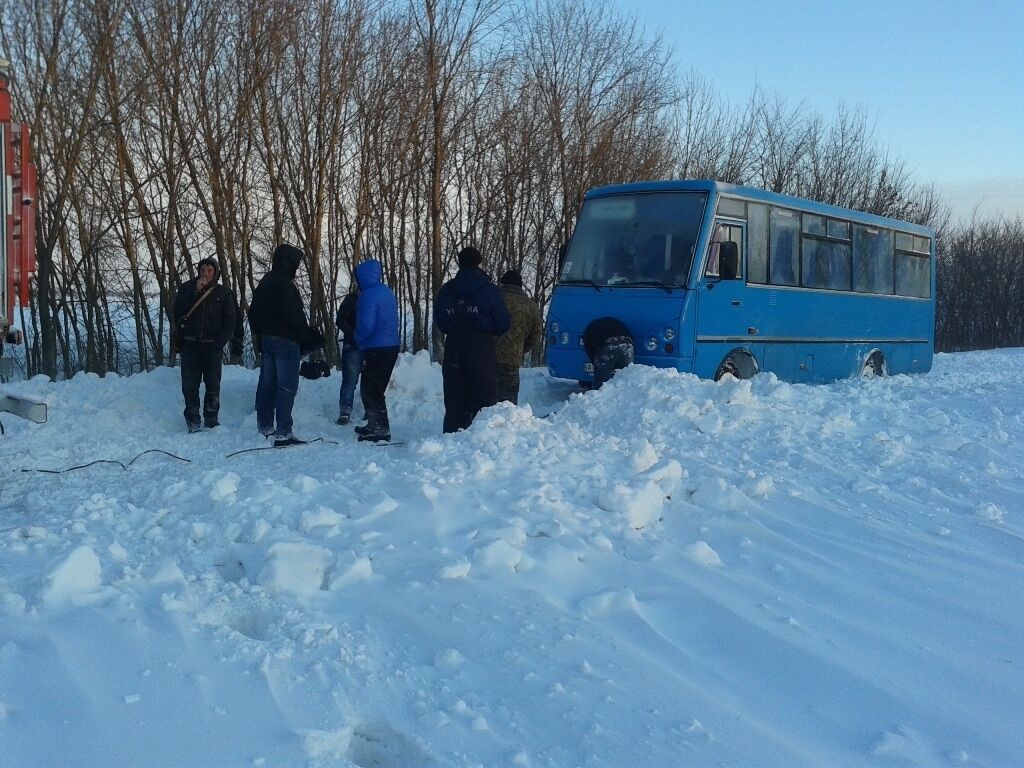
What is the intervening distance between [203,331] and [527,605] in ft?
19.1

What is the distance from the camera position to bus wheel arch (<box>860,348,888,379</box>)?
15.0 m

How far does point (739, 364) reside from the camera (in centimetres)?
1183

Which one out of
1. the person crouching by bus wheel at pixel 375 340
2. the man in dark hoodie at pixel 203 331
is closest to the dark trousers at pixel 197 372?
the man in dark hoodie at pixel 203 331

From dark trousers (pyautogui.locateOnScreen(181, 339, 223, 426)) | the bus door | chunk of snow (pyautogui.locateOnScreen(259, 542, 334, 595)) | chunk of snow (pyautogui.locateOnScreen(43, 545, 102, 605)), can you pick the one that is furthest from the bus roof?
chunk of snow (pyautogui.locateOnScreen(43, 545, 102, 605))

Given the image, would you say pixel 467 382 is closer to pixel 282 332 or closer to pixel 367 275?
pixel 367 275

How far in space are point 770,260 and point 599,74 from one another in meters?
11.5

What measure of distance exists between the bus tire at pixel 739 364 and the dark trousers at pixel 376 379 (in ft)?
15.7

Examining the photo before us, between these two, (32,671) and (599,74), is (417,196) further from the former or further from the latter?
(32,671)

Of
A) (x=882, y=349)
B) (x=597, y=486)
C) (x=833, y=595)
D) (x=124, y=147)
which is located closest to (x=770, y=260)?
(x=882, y=349)

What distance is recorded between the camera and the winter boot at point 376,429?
8797 mm

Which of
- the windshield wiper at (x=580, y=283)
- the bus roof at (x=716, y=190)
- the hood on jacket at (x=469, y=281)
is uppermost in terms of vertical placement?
the bus roof at (x=716, y=190)

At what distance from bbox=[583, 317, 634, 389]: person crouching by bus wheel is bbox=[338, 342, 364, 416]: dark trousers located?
308cm

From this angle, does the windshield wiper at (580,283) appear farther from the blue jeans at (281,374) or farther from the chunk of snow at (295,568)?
the chunk of snow at (295,568)

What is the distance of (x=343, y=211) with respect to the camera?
→ 1825 centimetres
